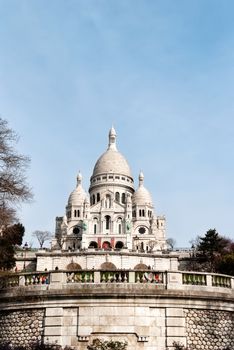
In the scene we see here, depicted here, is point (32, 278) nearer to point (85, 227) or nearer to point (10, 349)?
point (10, 349)

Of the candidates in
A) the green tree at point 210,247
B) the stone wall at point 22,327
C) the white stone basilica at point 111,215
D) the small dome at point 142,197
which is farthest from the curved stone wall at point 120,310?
the small dome at point 142,197

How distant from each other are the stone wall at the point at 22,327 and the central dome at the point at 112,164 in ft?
377

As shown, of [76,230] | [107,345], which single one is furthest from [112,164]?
[107,345]

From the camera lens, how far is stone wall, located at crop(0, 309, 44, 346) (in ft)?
63.1

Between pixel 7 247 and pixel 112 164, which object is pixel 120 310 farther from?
pixel 112 164

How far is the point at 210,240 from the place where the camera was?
3100 inches

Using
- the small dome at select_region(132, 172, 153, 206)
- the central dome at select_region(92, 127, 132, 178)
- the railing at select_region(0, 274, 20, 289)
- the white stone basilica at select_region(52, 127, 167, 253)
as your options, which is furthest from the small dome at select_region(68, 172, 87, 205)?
the railing at select_region(0, 274, 20, 289)

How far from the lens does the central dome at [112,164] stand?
13562 cm

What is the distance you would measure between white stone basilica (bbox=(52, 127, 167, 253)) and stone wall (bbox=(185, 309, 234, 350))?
89.8m

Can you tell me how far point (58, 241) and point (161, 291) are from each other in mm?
98535

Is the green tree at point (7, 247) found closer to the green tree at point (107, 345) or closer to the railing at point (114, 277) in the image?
the railing at point (114, 277)

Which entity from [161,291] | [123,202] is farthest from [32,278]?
[123,202]

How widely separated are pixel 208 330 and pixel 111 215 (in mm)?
103842

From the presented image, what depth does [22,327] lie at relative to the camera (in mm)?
19500
